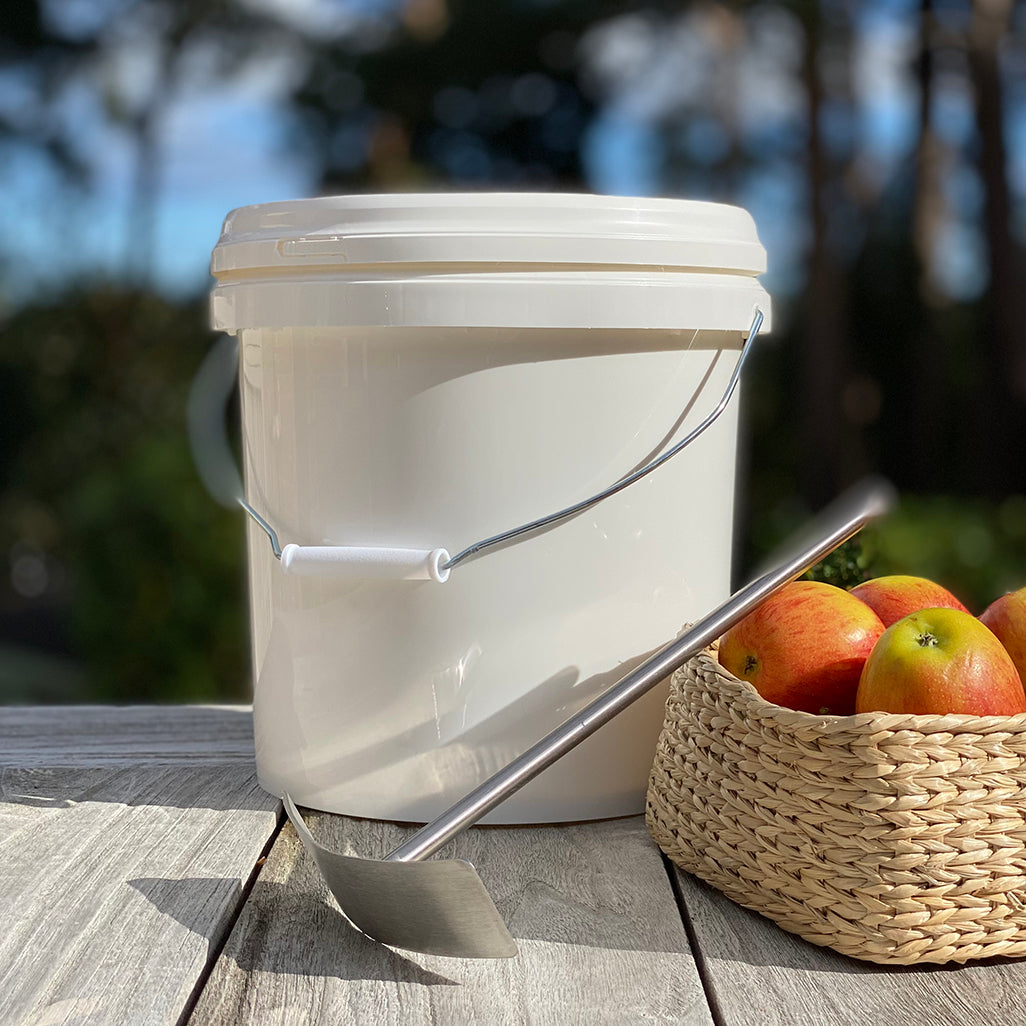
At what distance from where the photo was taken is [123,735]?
4.24 ft

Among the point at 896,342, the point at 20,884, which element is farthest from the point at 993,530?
the point at 20,884

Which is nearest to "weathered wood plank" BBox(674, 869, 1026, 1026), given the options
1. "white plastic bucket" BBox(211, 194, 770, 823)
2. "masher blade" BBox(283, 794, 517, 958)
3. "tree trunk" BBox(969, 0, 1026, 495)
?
"masher blade" BBox(283, 794, 517, 958)

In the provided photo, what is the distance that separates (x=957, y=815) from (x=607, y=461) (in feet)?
1.24

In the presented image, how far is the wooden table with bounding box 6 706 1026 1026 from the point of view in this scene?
0.71m

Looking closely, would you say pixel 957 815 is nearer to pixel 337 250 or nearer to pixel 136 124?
pixel 337 250

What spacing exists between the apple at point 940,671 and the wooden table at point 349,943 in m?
0.17

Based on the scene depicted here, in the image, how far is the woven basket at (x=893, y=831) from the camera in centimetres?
73

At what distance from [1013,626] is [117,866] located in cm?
70

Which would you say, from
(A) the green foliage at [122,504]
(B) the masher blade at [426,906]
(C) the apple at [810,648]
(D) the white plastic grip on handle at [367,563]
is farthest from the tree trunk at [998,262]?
(B) the masher blade at [426,906]

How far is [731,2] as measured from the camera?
484cm

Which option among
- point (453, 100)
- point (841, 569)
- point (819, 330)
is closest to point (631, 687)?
point (841, 569)

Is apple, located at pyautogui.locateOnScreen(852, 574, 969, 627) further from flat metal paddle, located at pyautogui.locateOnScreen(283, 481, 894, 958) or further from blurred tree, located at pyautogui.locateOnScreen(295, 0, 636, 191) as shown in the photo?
blurred tree, located at pyautogui.locateOnScreen(295, 0, 636, 191)

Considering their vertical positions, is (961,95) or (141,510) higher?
(961,95)

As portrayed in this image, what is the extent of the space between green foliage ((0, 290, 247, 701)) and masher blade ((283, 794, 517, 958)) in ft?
7.34
